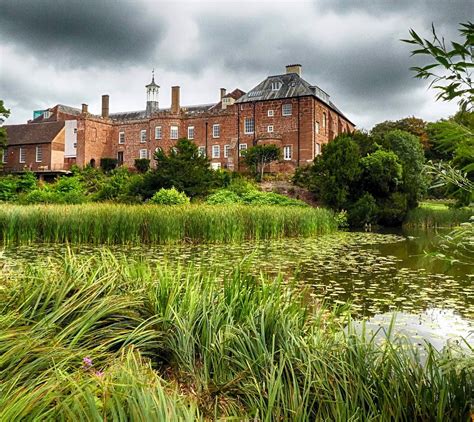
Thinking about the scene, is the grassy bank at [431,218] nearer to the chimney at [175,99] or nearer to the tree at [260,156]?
the tree at [260,156]

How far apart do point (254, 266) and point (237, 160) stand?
31.4m

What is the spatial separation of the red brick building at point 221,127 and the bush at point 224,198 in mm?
10444

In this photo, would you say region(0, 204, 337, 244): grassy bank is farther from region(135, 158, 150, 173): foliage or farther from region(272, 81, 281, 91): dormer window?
region(135, 158, 150, 173): foliage

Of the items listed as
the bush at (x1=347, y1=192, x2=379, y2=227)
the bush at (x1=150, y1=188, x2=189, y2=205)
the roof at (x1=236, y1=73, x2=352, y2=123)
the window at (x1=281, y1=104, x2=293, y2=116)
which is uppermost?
the roof at (x1=236, y1=73, x2=352, y2=123)

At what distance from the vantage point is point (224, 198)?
893 inches

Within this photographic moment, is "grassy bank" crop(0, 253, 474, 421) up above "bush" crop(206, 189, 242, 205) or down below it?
below

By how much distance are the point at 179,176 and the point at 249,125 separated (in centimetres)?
1781

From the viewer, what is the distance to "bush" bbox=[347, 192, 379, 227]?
2227 cm

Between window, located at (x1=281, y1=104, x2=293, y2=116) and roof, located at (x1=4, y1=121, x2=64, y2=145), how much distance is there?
25.6 metres

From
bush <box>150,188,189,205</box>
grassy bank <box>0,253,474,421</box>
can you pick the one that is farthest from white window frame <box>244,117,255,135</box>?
grassy bank <box>0,253,474,421</box>

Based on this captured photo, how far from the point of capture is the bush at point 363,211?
22266 millimetres

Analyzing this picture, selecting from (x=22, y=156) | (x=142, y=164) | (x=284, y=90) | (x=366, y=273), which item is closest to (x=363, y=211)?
(x=366, y=273)

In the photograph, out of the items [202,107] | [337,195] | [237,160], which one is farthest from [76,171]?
[337,195]

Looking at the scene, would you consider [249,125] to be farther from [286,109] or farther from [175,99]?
[175,99]
